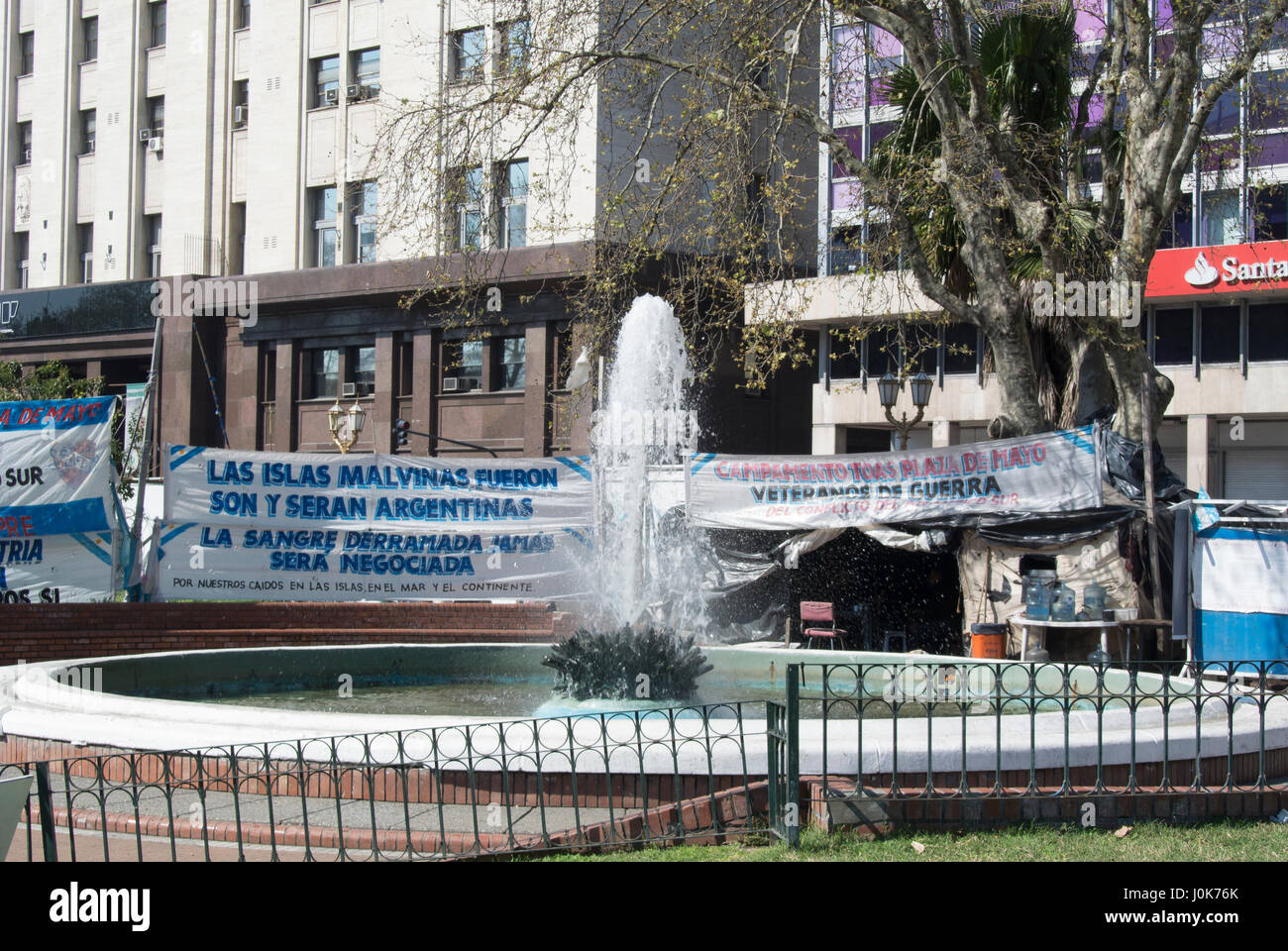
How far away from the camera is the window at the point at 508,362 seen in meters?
31.8

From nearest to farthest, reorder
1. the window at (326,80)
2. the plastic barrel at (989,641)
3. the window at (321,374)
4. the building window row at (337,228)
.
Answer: the plastic barrel at (989,641) → the building window row at (337,228) → the window at (321,374) → the window at (326,80)

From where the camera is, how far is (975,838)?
6926 millimetres

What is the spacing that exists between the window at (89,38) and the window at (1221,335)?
32.7m

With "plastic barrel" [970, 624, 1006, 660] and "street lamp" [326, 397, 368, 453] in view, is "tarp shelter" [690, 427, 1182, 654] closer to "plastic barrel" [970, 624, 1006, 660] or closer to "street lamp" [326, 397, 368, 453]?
"plastic barrel" [970, 624, 1006, 660]

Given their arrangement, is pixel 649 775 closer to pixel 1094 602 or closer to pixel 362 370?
pixel 1094 602

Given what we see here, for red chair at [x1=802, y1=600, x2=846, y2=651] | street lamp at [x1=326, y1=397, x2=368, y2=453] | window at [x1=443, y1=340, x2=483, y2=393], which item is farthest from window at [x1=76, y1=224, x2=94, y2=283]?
red chair at [x1=802, y1=600, x2=846, y2=651]

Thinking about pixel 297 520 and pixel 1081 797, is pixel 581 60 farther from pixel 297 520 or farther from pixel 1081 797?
pixel 1081 797

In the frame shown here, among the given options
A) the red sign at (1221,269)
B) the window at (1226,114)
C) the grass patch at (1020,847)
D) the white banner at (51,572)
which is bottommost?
the grass patch at (1020,847)

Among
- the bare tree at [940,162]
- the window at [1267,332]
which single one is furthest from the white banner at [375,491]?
the window at [1267,332]

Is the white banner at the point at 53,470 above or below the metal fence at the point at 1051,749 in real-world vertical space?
above

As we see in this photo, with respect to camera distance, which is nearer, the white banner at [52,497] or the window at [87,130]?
the white banner at [52,497]

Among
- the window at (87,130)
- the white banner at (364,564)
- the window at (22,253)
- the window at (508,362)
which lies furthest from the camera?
the window at (22,253)

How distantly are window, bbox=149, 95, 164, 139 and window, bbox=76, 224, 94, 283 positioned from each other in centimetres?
363

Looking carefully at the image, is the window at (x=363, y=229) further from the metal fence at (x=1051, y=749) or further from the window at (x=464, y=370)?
the metal fence at (x=1051, y=749)
